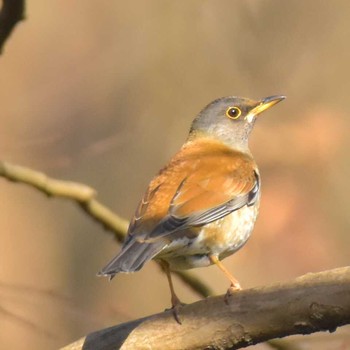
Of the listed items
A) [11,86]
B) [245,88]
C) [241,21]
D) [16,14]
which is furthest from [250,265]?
[16,14]

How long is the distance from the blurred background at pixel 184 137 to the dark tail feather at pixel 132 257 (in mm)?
5632

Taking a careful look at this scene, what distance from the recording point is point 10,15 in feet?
19.2

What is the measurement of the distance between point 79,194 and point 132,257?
159cm

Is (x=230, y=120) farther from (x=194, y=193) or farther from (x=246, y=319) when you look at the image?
(x=246, y=319)

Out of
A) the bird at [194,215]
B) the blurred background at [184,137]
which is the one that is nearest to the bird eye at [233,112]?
the bird at [194,215]

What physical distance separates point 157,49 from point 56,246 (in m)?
2.54

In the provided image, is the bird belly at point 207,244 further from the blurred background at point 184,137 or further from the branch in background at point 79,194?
the blurred background at point 184,137

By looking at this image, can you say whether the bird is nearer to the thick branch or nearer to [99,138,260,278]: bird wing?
[99,138,260,278]: bird wing

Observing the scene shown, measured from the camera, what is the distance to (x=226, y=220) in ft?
21.8

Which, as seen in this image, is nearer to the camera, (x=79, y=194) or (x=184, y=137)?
(x=79, y=194)

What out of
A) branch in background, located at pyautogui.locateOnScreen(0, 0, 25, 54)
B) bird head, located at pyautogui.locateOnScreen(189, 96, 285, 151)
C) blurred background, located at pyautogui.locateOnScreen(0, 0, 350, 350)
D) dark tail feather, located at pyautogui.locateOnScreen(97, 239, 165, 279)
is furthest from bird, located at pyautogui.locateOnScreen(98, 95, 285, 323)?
blurred background, located at pyautogui.locateOnScreen(0, 0, 350, 350)

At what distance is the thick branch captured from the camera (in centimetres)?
532

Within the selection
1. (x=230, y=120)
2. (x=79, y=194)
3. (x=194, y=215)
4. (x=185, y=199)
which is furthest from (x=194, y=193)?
(x=230, y=120)

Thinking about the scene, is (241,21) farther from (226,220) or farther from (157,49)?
(226,220)
